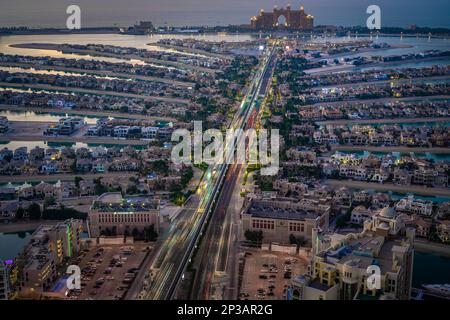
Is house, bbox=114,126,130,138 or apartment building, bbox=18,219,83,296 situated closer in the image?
apartment building, bbox=18,219,83,296

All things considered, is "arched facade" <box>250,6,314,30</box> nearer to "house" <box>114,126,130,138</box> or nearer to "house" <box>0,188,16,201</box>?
"house" <box>114,126,130,138</box>

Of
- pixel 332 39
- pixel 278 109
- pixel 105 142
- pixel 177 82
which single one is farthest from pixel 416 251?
pixel 332 39

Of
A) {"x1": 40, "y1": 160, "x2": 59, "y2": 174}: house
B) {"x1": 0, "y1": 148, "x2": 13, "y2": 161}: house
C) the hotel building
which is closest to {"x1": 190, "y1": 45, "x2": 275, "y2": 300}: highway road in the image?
the hotel building

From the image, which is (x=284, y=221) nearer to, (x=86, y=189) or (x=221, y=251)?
(x=221, y=251)

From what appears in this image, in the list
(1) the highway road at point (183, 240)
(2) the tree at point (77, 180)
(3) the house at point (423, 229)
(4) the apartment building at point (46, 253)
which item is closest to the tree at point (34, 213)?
(4) the apartment building at point (46, 253)

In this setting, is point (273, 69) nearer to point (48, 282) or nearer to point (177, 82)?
point (177, 82)

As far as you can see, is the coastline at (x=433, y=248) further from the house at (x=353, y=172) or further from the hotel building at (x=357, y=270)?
the house at (x=353, y=172)
